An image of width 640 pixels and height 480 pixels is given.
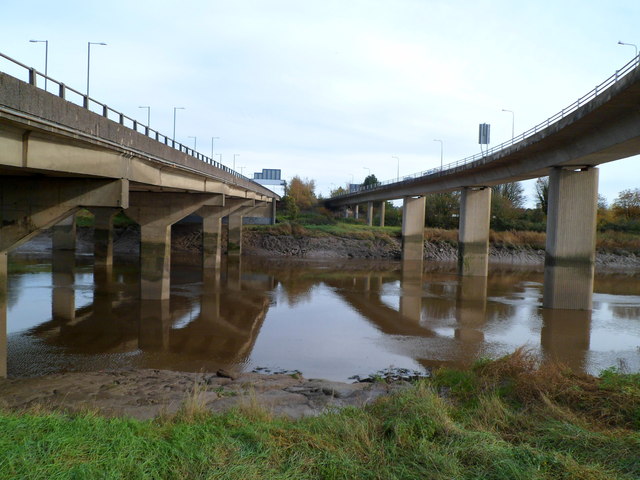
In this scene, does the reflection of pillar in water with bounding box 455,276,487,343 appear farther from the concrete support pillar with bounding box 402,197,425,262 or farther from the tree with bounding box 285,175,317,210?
the tree with bounding box 285,175,317,210

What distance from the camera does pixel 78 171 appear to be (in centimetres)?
1630

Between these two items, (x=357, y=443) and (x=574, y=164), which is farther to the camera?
(x=574, y=164)

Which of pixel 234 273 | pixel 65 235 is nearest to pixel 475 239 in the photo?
pixel 234 273

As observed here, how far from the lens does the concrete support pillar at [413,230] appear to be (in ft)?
200

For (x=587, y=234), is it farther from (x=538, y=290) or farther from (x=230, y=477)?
(x=230, y=477)

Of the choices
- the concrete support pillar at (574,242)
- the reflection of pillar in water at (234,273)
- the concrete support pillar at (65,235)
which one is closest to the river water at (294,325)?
the reflection of pillar in water at (234,273)

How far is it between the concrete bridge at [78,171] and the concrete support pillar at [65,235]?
948 inches

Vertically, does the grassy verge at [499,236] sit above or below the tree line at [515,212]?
below

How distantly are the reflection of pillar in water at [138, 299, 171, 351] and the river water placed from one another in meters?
0.07

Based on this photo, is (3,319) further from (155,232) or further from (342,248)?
(342,248)

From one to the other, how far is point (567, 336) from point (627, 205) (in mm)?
68123

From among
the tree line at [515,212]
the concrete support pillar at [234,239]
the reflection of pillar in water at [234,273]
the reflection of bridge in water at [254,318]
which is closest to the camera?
the reflection of bridge in water at [254,318]

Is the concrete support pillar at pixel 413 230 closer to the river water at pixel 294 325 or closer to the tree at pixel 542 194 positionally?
the river water at pixel 294 325

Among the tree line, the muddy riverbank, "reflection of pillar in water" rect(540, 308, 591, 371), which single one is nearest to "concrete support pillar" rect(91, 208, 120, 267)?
the muddy riverbank
